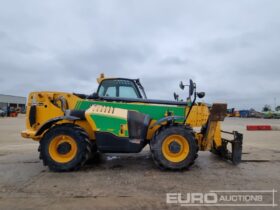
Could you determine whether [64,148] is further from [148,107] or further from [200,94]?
[200,94]

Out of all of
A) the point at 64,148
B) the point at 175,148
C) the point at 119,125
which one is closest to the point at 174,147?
the point at 175,148

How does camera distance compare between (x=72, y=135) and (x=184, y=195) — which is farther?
(x=72, y=135)

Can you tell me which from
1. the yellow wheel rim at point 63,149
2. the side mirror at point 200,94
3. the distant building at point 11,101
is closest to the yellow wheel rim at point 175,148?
the side mirror at point 200,94

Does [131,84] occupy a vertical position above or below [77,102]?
above

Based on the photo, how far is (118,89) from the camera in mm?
7574

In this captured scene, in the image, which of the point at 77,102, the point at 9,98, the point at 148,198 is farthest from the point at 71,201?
the point at 9,98

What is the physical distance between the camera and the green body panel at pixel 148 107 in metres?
7.12

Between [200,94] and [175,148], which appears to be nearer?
[175,148]

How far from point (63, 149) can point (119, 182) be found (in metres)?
1.85

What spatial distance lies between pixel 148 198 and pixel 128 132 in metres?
2.33

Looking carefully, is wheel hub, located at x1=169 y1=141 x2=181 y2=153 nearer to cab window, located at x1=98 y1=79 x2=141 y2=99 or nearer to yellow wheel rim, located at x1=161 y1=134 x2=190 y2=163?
yellow wheel rim, located at x1=161 y1=134 x2=190 y2=163

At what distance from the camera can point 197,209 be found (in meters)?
4.12

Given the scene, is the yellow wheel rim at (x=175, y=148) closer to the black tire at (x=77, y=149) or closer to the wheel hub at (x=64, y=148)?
the black tire at (x=77, y=149)

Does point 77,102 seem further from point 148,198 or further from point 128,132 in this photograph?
point 148,198
